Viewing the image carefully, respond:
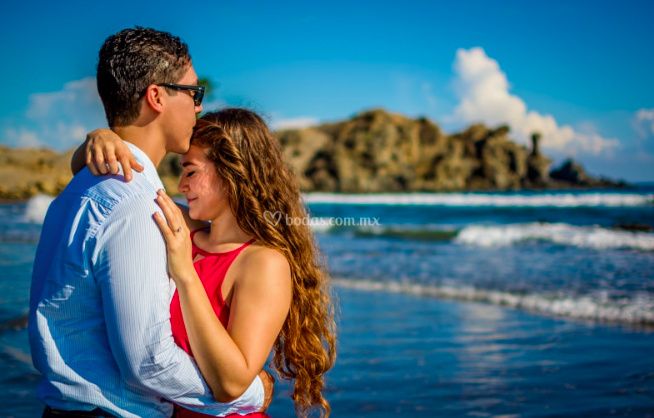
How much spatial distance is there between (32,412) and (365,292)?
6.21m

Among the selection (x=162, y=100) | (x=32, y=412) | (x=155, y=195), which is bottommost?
(x=32, y=412)

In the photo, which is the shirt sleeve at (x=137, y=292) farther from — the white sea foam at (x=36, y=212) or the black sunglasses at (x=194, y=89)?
the white sea foam at (x=36, y=212)

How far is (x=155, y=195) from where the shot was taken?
70.6 inches

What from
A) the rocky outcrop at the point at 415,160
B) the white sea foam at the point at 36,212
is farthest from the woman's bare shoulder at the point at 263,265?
the rocky outcrop at the point at 415,160

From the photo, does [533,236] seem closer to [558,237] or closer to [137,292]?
[558,237]

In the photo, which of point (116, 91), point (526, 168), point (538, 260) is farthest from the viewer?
point (526, 168)

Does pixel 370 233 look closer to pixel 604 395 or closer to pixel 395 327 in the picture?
pixel 395 327

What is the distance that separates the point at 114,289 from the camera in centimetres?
163

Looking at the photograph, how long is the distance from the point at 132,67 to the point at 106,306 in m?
0.75

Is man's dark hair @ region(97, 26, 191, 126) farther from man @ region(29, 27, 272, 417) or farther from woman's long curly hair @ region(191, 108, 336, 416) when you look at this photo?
woman's long curly hair @ region(191, 108, 336, 416)

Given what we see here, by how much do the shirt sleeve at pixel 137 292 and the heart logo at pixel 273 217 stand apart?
600mm

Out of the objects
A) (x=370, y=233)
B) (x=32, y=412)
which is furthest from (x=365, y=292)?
(x=370, y=233)

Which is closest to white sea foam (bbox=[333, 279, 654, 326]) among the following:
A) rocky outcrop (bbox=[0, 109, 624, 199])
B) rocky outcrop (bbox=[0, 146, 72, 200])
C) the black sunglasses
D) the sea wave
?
the black sunglasses

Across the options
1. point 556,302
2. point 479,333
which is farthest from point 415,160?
point 479,333
